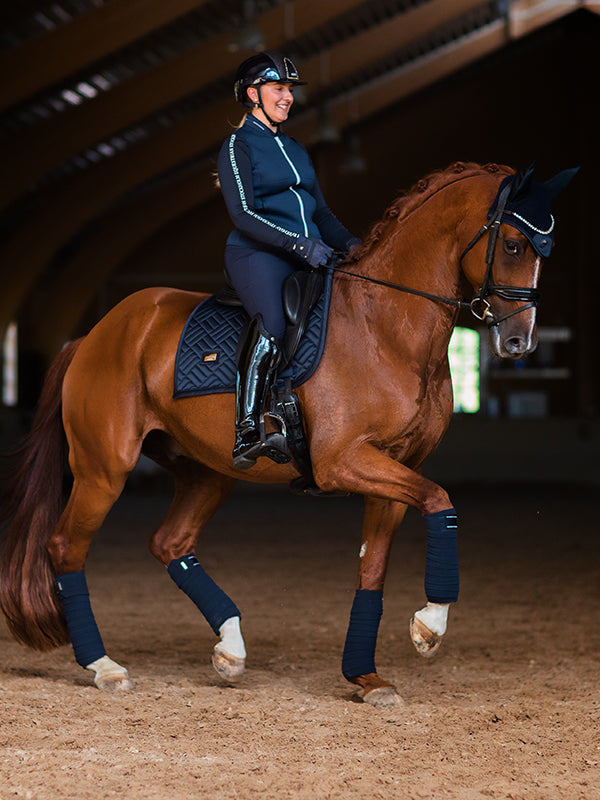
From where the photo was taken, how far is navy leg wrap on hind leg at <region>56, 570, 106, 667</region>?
4215 millimetres

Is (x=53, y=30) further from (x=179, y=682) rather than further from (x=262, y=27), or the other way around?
(x=179, y=682)

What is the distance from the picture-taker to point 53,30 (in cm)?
1075

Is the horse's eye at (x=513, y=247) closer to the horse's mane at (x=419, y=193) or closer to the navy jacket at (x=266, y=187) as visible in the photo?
the horse's mane at (x=419, y=193)

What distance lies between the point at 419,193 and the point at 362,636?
176 cm

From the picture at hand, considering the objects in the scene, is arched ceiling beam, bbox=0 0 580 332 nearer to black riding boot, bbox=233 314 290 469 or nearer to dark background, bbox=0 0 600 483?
dark background, bbox=0 0 600 483

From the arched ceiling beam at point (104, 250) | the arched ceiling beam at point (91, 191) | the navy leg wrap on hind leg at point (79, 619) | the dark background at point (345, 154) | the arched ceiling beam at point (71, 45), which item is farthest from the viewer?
the arched ceiling beam at point (104, 250)

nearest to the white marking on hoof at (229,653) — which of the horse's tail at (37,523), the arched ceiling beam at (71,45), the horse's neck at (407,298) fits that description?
the horse's tail at (37,523)

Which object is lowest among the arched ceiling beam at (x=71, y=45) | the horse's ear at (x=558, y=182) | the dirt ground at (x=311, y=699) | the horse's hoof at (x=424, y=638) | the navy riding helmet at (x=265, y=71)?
the dirt ground at (x=311, y=699)

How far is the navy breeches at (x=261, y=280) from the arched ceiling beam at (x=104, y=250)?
15110 mm

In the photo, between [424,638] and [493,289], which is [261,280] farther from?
[424,638]

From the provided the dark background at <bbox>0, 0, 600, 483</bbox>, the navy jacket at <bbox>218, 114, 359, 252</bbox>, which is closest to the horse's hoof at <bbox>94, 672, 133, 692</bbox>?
the navy jacket at <bbox>218, 114, 359, 252</bbox>

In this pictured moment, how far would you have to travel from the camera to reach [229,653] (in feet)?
13.5

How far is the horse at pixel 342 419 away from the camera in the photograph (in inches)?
139

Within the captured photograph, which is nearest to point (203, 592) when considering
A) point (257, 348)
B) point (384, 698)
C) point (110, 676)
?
A: point (110, 676)
